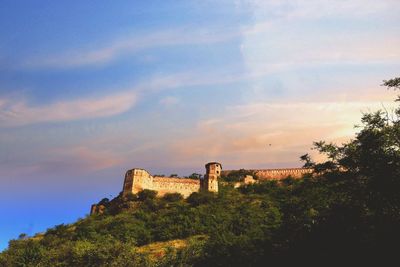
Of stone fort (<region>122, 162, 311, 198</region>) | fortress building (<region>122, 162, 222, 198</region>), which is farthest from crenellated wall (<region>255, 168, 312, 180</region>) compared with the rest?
fortress building (<region>122, 162, 222, 198</region>)

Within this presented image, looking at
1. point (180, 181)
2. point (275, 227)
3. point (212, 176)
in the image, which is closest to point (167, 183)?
point (180, 181)

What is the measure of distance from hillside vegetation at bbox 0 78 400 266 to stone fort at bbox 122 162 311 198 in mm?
4202

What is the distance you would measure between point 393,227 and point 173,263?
65.7 ft

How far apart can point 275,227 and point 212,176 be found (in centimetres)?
3787

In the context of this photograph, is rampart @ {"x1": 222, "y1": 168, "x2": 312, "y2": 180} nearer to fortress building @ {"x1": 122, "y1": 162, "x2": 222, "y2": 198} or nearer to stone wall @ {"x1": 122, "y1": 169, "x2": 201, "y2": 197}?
fortress building @ {"x1": 122, "y1": 162, "x2": 222, "y2": 198}

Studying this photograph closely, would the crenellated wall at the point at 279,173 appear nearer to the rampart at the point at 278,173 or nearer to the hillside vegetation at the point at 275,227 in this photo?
the rampart at the point at 278,173

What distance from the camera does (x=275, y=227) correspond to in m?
41.4

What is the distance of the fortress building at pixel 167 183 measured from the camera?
7156cm

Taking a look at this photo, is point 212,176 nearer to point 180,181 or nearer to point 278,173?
point 180,181

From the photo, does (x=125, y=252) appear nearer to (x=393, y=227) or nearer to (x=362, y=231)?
(x=362, y=231)

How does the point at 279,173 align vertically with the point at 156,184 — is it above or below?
above

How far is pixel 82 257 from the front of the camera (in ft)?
111

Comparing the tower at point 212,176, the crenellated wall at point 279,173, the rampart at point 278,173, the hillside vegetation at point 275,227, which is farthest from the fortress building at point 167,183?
the crenellated wall at point 279,173

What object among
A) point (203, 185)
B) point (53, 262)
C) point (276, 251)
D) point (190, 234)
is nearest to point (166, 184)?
point (203, 185)
